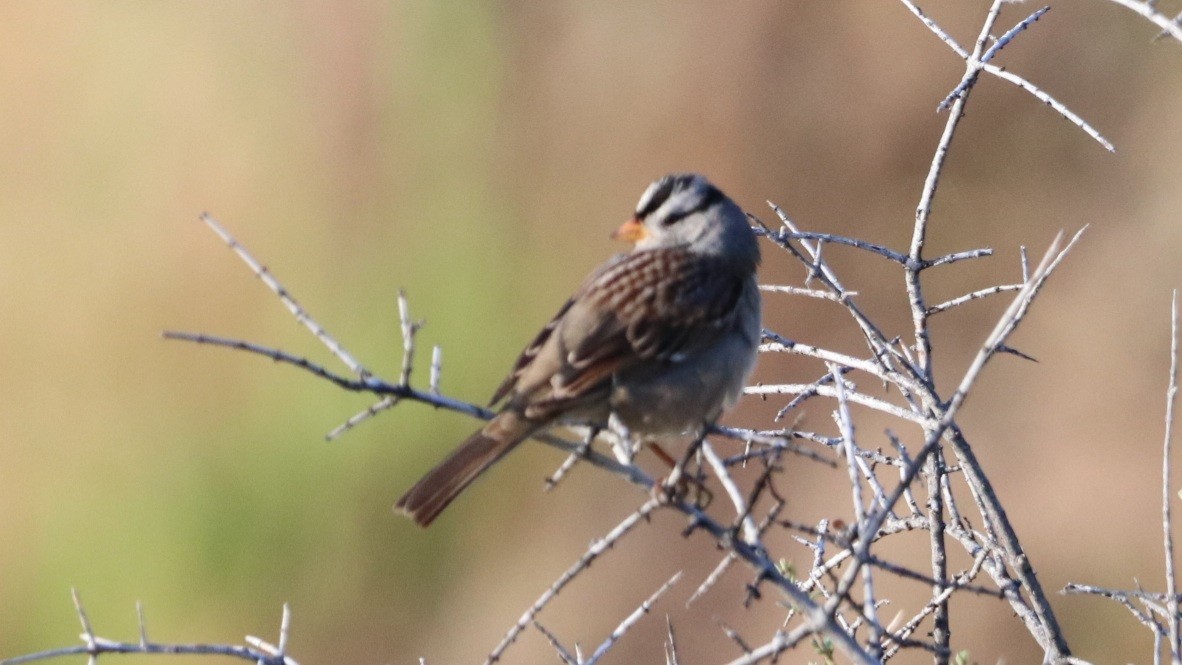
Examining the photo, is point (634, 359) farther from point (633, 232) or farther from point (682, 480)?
point (633, 232)

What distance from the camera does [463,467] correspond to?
3.79 metres

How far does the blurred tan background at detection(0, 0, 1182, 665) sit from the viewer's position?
380 inches

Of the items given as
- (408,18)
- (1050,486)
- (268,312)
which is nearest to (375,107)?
(408,18)

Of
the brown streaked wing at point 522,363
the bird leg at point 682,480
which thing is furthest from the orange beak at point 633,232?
the bird leg at point 682,480

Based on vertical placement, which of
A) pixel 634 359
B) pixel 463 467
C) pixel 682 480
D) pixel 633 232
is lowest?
pixel 682 480

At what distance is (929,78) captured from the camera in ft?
32.2

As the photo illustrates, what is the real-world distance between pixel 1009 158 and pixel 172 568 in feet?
23.4

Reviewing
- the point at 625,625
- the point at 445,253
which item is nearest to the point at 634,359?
the point at 625,625

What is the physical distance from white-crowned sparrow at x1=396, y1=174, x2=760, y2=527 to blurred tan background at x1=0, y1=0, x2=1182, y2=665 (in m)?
5.37

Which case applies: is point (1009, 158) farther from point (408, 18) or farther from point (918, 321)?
point (918, 321)

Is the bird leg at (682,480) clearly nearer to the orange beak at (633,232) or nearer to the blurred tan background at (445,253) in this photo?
the orange beak at (633,232)

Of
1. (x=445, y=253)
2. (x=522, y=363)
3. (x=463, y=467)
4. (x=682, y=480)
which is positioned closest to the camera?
(x=463, y=467)

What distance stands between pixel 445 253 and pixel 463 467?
7040 mm

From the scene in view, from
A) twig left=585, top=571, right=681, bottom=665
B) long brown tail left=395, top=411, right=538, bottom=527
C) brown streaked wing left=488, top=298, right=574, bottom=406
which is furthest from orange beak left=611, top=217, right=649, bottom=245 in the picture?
twig left=585, top=571, right=681, bottom=665
